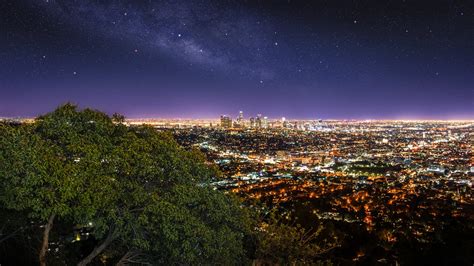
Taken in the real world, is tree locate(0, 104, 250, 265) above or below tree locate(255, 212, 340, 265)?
above

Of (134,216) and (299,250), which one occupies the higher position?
(134,216)

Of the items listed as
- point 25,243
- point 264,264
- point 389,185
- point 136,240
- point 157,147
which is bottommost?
point 389,185

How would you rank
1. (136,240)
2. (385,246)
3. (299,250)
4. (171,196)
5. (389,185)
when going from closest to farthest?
1. (136,240)
2. (171,196)
3. (299,250)
4. (385,246)
5. (389,185)

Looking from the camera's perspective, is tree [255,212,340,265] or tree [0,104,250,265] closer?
tree [0,104,250,265]

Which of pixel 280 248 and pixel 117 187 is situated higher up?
pixel 117 187

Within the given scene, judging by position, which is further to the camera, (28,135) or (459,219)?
(459,219)

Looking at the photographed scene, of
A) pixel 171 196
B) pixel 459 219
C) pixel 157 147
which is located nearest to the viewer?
pixel 171 196

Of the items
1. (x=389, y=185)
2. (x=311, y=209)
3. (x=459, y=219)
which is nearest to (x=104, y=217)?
(x=311, y=209)

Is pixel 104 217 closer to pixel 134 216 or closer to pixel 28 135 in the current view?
pixel 134 216

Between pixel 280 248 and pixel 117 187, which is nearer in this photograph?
pixel 117 187

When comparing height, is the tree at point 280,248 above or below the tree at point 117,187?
below

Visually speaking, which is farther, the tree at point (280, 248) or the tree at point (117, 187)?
the tree at point (280, 248)
